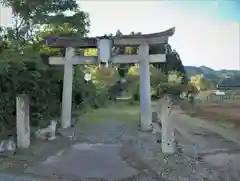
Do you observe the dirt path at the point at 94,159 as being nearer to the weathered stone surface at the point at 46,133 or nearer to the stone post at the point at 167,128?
the weathered stone surface at the point at 46,133

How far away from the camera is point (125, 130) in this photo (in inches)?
248

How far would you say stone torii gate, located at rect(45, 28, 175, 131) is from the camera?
19.9 ft

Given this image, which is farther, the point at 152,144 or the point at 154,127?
the point at 154,127

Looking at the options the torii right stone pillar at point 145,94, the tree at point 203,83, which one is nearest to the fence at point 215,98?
the tree at point 203,83

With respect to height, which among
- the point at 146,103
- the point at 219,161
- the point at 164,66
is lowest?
the point at 219,161

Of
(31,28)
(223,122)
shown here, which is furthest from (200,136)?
(31,28)

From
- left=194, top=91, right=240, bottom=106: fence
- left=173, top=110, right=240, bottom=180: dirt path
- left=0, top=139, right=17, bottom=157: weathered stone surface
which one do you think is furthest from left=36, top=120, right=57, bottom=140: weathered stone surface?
left=194, top=91, right=240, bottom=106: fence

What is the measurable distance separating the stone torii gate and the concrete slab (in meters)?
1.32

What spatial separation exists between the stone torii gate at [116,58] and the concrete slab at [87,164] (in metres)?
1.32

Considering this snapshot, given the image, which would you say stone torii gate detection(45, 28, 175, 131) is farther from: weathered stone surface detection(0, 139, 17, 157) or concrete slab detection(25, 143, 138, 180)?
weathered stone surface detection(0, 139, 17, 157)

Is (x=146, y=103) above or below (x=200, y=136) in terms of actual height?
above

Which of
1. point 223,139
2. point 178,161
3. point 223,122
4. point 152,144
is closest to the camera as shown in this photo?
point 178,161

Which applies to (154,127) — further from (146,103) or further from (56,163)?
(56,163)

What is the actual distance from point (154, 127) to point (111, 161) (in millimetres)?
2091
